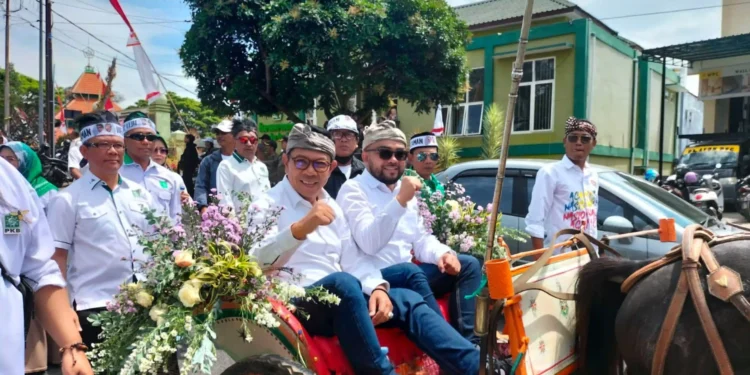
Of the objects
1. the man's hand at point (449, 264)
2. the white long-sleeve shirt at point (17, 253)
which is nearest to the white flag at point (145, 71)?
the man's hand at point (449, 264)

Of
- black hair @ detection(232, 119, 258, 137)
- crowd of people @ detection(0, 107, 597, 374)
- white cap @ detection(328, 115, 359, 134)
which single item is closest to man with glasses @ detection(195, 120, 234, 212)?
black hair @ detection(232, 119, 258, 137)

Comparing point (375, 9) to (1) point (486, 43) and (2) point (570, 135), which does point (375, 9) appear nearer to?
(2) point (570, 135)

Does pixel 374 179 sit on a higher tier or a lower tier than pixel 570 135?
lower

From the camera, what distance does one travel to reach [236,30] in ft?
31.1

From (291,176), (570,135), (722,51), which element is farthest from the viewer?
(722,51)

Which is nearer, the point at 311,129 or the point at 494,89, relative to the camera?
the point at 311,129

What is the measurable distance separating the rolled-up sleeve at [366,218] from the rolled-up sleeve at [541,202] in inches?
56.3

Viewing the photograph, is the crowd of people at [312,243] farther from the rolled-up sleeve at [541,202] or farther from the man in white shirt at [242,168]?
the man in white shirt at [242,168]

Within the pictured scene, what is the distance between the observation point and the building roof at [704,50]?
13758 millimetres

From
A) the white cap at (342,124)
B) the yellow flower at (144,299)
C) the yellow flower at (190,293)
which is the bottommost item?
the yellow flower at (144,299)

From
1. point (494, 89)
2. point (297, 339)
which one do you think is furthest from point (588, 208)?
point (494, 89)

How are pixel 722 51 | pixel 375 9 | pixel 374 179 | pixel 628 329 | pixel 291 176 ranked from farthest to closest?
pixel 722 51
pixel 375 9
pixel 374 179
pixel 291 176
pixel 628 329

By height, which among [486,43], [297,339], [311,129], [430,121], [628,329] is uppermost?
[486,43]

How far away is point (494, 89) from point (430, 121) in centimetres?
232
